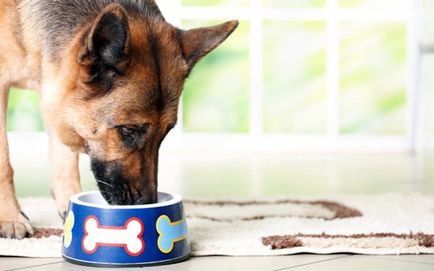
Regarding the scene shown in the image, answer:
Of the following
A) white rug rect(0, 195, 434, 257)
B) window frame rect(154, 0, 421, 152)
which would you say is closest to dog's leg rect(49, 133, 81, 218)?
white rug rect(0, 195, 434, 257)

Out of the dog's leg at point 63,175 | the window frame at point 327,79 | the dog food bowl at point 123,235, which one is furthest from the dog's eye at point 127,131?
the window frame at point 327,79

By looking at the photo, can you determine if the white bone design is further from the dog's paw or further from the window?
the window

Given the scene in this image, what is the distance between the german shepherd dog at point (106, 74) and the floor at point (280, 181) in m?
0.33

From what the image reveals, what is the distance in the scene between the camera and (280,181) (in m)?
5.11

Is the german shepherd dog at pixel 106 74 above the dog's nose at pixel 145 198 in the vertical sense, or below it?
above

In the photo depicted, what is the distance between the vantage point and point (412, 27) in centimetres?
803

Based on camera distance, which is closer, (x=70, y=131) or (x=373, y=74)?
(x=70, y=131)

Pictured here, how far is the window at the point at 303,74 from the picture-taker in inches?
309

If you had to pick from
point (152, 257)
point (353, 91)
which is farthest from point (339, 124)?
point (152, 257)

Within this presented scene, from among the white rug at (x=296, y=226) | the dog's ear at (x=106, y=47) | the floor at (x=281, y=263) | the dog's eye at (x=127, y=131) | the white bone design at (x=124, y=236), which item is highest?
the dog's ear at (x=106, y=47)

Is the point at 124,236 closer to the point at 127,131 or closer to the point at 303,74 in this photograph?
the point at 127,131

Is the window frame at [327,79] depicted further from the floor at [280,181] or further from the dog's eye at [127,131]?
the dog's eye at [127,131]

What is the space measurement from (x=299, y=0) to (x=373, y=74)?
3.40ft

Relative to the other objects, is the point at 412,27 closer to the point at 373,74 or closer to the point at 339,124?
the point at 373,74
